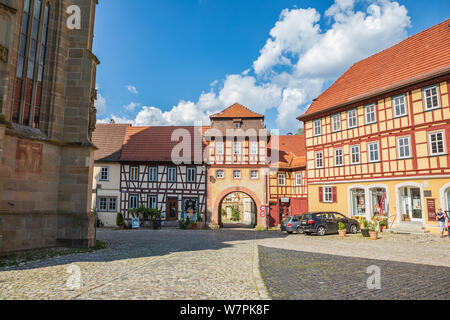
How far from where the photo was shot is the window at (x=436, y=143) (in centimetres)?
1795

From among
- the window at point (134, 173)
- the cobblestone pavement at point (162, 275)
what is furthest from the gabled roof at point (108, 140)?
the cobblestone pavement at point (162, 275)

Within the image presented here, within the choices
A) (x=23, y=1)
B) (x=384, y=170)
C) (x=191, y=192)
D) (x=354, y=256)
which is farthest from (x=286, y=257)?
(x=191, y=192)

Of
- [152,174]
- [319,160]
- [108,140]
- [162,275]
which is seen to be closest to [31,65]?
[162,275]

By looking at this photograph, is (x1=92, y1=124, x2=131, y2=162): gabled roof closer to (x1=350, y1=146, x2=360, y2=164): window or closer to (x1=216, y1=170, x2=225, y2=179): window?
(x1=216, y1=170, x2=225, y2=179): window

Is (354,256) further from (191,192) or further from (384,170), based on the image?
(191,192)

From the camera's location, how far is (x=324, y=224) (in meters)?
19.5

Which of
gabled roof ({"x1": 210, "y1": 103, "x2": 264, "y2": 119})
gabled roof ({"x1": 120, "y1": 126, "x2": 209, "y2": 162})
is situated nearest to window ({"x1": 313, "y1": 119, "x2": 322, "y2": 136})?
gabled roof ({"x1": 210, "y1": 103, "x2": 264, "y2": 119})

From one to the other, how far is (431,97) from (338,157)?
743 cm

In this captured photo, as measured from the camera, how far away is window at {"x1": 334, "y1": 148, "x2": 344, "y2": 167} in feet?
78.0

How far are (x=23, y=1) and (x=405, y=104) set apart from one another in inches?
810

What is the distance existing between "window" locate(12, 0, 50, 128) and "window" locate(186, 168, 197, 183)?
1851 centimetres

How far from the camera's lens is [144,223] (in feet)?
89.8

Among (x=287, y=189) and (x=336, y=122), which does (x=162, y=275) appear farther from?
(x=287, y=189)

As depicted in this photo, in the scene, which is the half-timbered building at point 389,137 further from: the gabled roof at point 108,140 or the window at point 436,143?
the gabled roof at point 108,140
